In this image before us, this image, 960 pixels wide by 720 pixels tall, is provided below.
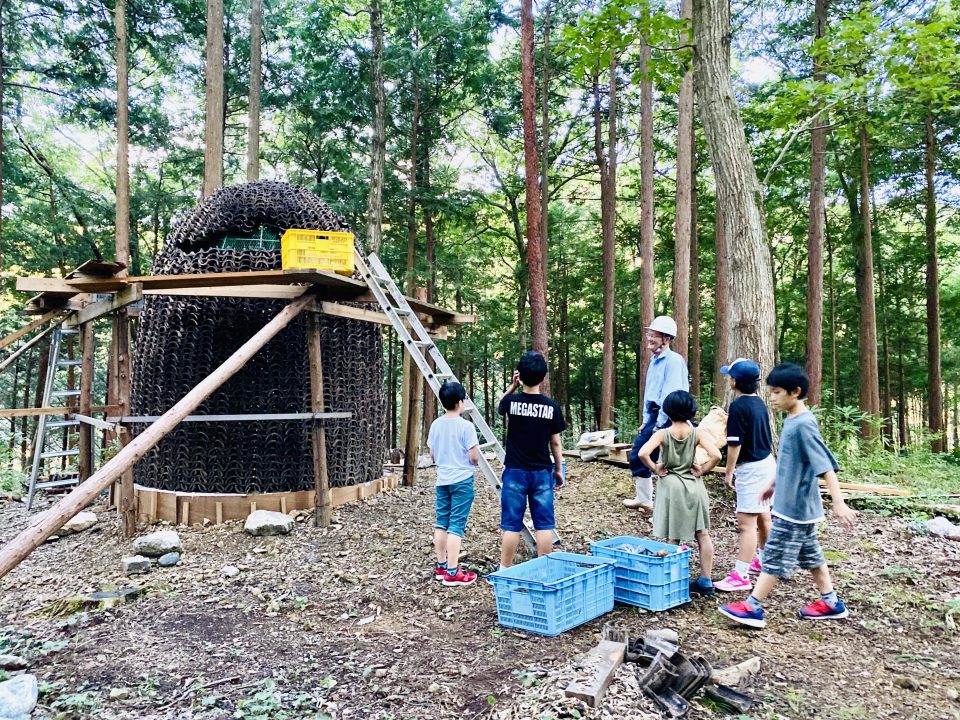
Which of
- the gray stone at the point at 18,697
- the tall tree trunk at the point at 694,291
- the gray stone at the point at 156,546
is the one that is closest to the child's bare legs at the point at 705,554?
the gray stone at the point at 18,697

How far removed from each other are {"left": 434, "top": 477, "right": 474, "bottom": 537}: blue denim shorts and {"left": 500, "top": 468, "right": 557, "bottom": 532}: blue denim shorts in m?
0.47

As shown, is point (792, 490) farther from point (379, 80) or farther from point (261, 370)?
point (379, 80)

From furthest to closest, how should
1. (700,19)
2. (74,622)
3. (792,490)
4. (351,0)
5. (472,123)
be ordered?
(472,123), (351,0), (700,19), (74,622), (792,490)

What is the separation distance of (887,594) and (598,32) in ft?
23.6

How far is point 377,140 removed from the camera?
16312mm

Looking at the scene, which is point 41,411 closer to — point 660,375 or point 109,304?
point 109,304

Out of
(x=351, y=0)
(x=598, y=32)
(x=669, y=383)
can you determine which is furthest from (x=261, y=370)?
(x=351, y=0)

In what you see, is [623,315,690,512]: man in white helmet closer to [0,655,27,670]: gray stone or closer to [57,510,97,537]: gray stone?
[0,655,27,670]: gray stone

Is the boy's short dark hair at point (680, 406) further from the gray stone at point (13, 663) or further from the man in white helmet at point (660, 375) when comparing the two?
the gray stone at point (13, 663)

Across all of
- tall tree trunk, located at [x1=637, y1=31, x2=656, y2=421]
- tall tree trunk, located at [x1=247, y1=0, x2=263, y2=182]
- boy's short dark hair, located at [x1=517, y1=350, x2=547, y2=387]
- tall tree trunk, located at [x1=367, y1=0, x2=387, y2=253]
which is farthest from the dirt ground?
tall tree trunk, located at [x1=367, y1=0, x2=387, y2=253]

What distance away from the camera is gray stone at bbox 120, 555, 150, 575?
6422mm

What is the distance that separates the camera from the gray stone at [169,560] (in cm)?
664

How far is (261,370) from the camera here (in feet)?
27.4

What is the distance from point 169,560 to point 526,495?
13.1ft
